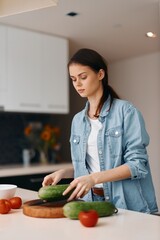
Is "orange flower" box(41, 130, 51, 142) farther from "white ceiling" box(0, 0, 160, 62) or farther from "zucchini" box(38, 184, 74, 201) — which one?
"zucchini" box(38, 184, 74, 201)

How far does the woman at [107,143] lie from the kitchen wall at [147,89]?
255 cm

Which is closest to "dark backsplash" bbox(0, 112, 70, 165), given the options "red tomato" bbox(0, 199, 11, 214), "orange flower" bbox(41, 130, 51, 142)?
"orange flower" bbox(41, 130, 51, 142)

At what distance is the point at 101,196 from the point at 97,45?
2.59m

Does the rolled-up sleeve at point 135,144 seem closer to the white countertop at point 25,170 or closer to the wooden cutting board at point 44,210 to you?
the wooden cutting board at point 44,210

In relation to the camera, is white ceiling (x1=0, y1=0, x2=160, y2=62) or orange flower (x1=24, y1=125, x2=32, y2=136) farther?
orange flower (x1=24, y1=125, x2=32, y2=136)

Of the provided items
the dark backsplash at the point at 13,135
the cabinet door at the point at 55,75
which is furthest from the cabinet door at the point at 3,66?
the dark backsplash at the point at 13,135

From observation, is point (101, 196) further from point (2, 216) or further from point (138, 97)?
point (138, 97)

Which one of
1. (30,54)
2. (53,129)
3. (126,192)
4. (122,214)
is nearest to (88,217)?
(122,214)

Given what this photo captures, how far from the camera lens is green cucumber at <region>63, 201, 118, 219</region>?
117 centimetres

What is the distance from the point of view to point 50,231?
1062 millimetres

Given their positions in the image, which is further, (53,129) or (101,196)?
(53,129)

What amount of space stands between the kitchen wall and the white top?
8.39 ft

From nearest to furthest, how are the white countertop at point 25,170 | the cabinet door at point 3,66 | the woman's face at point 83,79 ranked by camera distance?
the woman's face at point 83,79, the white countertop at point 25,170, the cabinet door at point 3,66

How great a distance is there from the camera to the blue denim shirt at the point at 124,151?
1.54 metres
